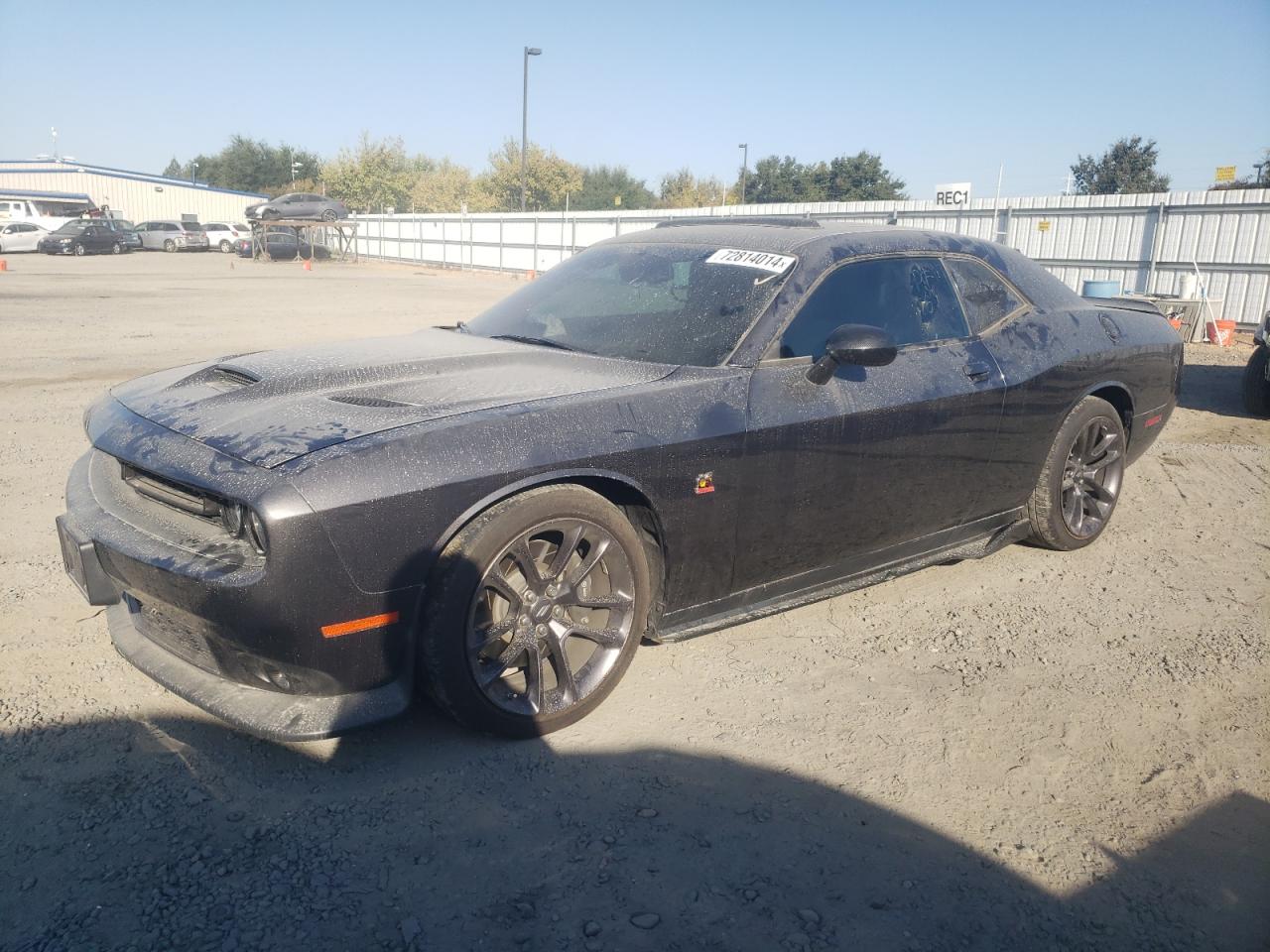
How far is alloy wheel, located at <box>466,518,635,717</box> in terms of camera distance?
293cm

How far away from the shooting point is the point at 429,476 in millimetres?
2707

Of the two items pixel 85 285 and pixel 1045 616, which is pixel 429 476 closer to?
pixel 1045 616

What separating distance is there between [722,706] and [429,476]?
1342 mm

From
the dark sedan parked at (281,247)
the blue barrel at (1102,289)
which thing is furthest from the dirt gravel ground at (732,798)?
the dark sedan parked at (281,247)

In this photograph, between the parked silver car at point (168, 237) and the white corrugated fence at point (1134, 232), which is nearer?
the white corrugated fence at point (1134, 232)

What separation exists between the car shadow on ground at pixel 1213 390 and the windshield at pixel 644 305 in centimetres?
602

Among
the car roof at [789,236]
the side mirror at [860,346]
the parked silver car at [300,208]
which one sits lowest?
the side mirror at [860,346]

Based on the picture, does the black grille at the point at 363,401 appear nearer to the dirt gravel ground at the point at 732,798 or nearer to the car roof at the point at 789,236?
the dirt gravel ground at the point at 732,798

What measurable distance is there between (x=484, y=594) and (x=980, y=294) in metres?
2.86

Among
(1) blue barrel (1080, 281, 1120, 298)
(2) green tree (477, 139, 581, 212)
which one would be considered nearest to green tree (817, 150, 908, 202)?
(2) green tree (477, 139, 581, 212)

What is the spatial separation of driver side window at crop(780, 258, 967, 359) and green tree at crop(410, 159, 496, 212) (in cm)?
6492

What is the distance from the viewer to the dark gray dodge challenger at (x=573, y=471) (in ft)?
8.73

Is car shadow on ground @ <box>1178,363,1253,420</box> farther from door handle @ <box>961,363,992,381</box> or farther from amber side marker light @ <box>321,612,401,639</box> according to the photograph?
amber side marker light @ <box>321,612,401,639</box>

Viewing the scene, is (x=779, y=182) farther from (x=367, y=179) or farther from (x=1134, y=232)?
(x=1134, y=232)
